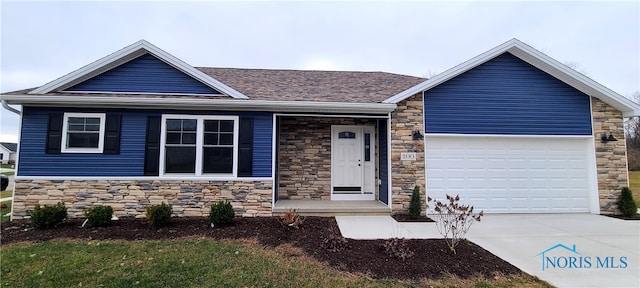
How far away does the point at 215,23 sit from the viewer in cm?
1123

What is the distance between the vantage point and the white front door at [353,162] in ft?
26.2

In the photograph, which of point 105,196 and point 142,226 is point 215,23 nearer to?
point 105,196

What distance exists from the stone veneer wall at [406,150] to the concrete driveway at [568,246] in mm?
1606

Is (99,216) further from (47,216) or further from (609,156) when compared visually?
(609,156)

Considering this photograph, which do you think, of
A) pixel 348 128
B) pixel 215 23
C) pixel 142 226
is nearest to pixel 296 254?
pixel 142 226

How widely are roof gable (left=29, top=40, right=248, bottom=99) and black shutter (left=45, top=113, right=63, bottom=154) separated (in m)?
0.59

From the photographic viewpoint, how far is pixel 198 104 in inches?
243

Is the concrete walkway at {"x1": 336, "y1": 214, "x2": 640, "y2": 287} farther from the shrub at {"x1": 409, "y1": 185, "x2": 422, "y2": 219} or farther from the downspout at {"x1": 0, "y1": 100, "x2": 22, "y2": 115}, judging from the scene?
the downspout at {"x1": 0, "y1": 100, "x2": 22, "y2": 115}

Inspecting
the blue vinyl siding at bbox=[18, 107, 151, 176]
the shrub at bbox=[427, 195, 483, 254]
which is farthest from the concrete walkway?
the blue vinyl siding at bbox=[18, 107, 151, 176]

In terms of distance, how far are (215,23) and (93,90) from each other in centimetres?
625

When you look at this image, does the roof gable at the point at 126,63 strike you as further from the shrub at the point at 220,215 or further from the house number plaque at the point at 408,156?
the house number plaque at the point at 408,156

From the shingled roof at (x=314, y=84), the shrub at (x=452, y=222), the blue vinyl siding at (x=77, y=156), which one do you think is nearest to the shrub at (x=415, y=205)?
the shrub at (x=452, y=222)

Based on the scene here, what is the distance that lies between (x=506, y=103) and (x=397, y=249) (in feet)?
18.0

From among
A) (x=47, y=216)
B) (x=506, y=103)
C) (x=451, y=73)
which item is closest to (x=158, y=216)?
(x=47, y=216)
